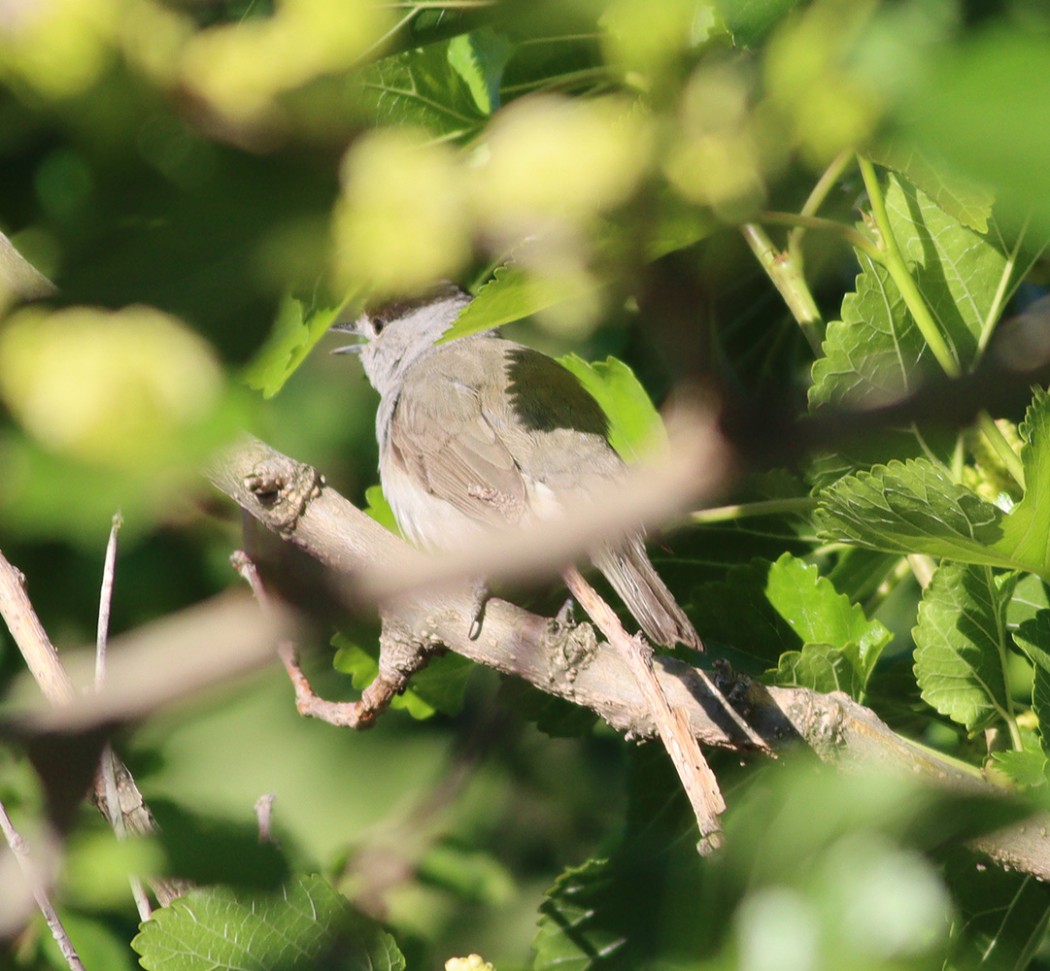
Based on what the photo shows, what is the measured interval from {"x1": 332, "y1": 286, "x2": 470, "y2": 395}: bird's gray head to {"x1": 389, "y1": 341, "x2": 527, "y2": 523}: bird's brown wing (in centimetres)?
19

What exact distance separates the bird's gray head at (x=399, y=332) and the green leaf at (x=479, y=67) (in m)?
1.38

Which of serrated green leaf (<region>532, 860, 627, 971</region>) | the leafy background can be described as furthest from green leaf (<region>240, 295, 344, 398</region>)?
serrated green leaf (<region>532, 860, 627, 971</region>)

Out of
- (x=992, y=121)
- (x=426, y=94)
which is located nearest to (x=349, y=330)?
(x=426, y=94)

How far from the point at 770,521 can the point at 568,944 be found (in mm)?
846

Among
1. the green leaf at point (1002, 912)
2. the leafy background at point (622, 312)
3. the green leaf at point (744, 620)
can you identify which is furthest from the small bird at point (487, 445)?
the green leaf at point (1002, 912)

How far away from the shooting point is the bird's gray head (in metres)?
3.27

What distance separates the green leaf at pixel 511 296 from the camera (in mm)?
879

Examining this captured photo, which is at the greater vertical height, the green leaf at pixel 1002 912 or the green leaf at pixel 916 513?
the green leaf at pixel 916 513

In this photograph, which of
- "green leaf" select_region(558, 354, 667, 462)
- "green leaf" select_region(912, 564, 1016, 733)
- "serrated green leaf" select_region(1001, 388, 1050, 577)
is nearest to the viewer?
"serrated green leaf" select_region(1001, 388, 1050, 577)

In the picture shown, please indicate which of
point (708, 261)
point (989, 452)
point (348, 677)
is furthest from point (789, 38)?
point (348, 677)

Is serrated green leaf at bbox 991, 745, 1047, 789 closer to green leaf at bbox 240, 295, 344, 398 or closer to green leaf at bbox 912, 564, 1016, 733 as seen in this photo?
green leaf at bbox 912, 564, 1016, 733

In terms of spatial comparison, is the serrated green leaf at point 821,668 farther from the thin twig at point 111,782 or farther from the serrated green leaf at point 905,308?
the thin twig at point 111,782

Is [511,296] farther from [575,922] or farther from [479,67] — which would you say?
[575,922]

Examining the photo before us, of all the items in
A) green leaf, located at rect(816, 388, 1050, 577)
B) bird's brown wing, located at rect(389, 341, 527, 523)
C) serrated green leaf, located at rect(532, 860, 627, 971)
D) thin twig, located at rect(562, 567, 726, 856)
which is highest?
green leaf, located at rect(816, 388, 1050, 577)
